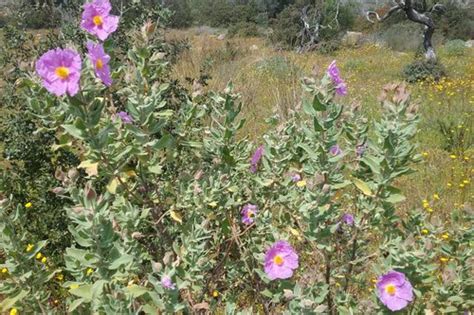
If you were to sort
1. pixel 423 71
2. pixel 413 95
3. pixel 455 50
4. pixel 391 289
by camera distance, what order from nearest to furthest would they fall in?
pixel 391 289 → pixel 413 95 → pixel 423 71 → pixel 455 50

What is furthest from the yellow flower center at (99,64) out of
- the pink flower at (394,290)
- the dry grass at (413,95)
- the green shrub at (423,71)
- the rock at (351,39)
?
the rock at (351,39)

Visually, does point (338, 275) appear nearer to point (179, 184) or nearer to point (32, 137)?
point (179, 184)

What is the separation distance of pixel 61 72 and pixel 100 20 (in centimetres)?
31

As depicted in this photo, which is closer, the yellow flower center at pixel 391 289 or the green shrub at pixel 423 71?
the yellow flower center at pixel 391 289

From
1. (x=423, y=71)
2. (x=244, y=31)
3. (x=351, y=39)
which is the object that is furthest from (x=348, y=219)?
(x=244, y=31)

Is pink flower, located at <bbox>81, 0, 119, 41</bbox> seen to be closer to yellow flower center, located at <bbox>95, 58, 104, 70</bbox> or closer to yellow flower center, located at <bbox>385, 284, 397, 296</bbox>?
yellow flower center, located at <bbox>95, 58, 104, 70</bbox>

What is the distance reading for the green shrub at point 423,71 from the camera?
28.0 feet

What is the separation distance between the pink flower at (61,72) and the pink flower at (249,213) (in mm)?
907

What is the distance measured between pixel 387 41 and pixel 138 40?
1498 cm

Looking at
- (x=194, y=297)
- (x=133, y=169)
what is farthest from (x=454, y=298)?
(x=133, y=169)

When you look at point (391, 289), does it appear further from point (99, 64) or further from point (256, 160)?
point (99, 64)

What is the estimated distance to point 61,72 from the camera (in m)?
1.18

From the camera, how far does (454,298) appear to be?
1.53 metres

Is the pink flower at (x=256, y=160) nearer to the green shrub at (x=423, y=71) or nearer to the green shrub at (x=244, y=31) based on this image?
the green shrub at (x=423, y=71)
